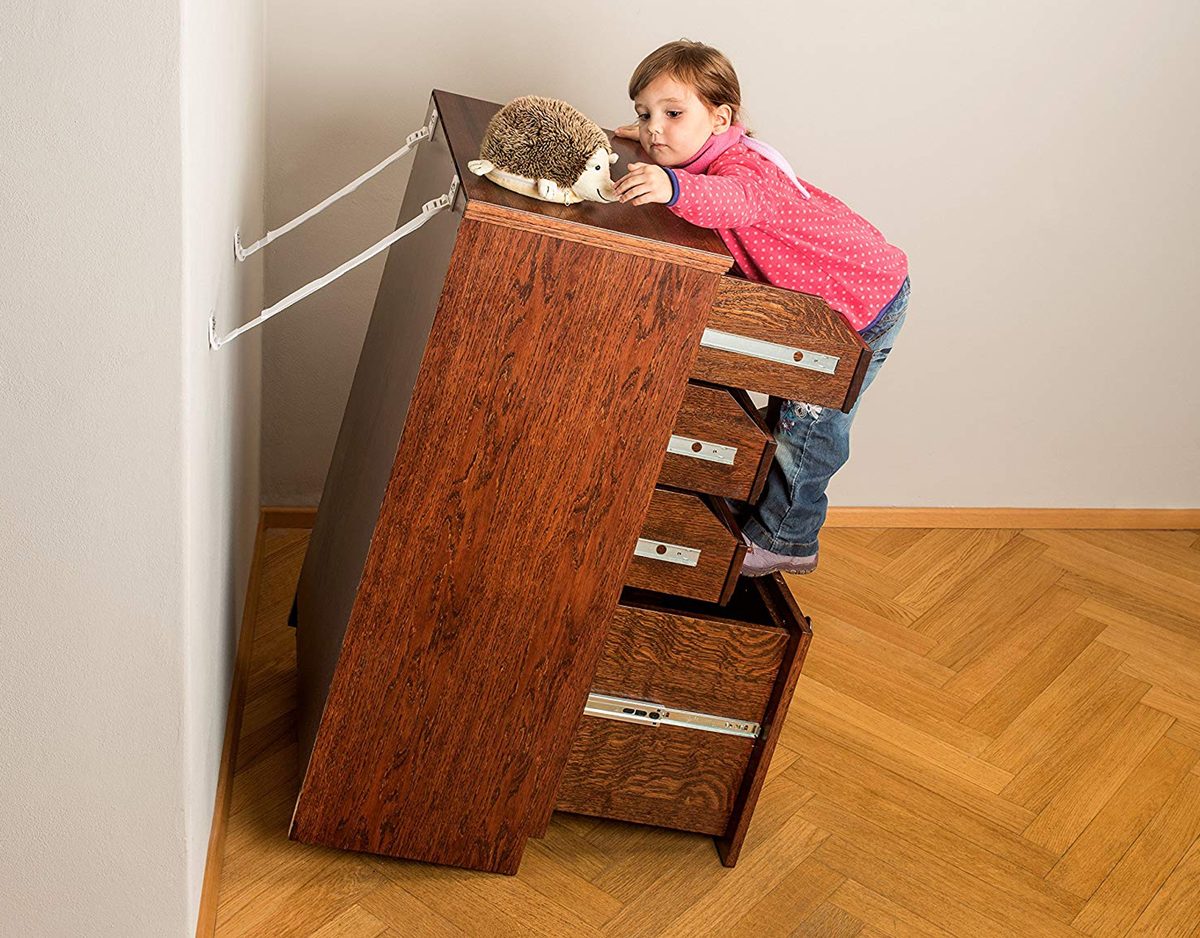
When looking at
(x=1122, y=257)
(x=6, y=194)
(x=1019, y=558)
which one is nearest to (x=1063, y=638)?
(x=1019, y=558)

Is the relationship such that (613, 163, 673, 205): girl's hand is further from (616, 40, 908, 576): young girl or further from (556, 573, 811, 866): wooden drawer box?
(556, 573, 811, 866): wooden drawer box

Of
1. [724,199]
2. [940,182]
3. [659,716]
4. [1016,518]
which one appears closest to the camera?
[724,199]

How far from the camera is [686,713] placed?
1.52m

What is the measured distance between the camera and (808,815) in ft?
5.66

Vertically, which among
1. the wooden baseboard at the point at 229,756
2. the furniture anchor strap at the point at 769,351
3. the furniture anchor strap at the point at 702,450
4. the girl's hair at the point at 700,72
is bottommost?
the wooden baseboard at the point at 229,756

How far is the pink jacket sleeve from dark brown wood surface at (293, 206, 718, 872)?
10 centimetres

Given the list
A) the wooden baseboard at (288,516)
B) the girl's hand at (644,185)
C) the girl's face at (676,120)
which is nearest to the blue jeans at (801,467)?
the girl's face at (676,120)

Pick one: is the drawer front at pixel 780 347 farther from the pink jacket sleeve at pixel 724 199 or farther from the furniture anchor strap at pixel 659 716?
the furniture anchor strap at pixel 659 716

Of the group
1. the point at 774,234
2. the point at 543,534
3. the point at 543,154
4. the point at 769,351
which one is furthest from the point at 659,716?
the point at 543,154

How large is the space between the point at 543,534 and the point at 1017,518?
5.75ft

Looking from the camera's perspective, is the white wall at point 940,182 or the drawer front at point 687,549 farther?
the white wall at point 940,182

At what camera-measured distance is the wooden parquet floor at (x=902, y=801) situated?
1.47 meters

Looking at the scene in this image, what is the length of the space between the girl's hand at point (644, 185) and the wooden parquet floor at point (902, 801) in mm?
847

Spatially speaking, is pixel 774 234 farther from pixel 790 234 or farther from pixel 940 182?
pixel 940 182
